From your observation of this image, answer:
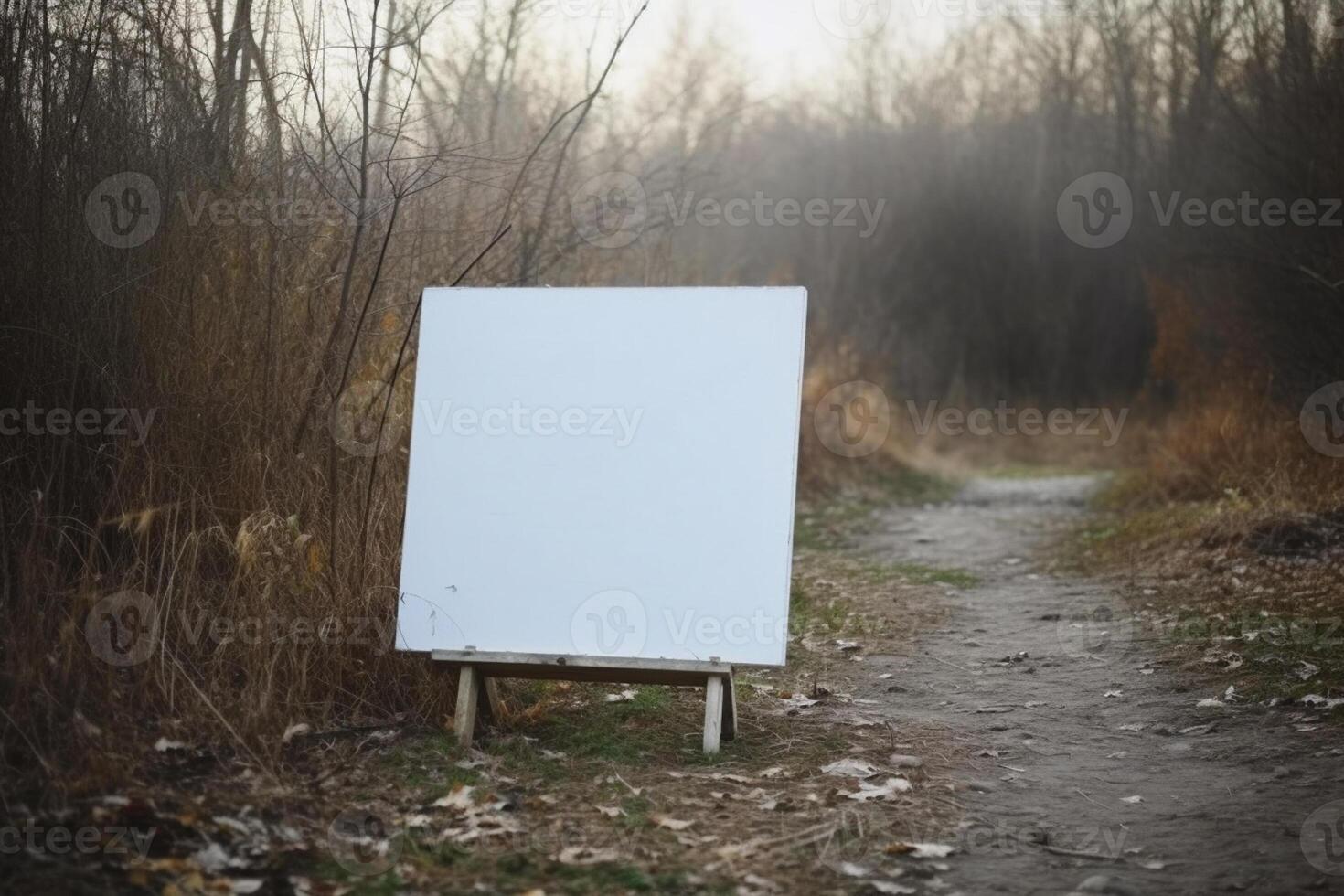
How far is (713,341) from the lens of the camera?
4723 millimetres

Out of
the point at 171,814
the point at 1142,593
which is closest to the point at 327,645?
the point at 171,814

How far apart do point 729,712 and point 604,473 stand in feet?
3.60

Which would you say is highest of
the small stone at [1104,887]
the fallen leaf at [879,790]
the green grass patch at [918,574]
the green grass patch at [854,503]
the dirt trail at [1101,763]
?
the green grass patch at [854,503]

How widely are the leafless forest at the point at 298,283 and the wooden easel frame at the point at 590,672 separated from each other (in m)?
0.40

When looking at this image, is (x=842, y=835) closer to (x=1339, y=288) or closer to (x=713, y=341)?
(x=713, y=341)

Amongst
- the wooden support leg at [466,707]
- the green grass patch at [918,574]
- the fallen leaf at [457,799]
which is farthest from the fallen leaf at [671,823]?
the green grass patch at [918,574]

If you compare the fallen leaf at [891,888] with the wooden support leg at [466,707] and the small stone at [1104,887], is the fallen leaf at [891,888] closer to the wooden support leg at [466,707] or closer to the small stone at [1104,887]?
the small stone at [1104,887]

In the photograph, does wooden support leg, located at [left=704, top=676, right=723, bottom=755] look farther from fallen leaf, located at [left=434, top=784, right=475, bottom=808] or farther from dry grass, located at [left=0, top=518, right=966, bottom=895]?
fallen leaf, located at [left=434, top=784, right=475, bottom=808]

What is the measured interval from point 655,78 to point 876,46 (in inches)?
516

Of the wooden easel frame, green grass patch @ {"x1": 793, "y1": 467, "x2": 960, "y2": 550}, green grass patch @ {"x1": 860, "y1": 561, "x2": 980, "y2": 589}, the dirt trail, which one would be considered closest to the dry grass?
the wooden easel frame

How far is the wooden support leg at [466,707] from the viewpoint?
15.0 ft

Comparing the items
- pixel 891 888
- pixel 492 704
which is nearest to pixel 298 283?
pixel 492 704

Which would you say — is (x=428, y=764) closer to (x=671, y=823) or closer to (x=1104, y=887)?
(x=671, y=823)

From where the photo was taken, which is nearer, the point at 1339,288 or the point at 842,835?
the point at 842,835
